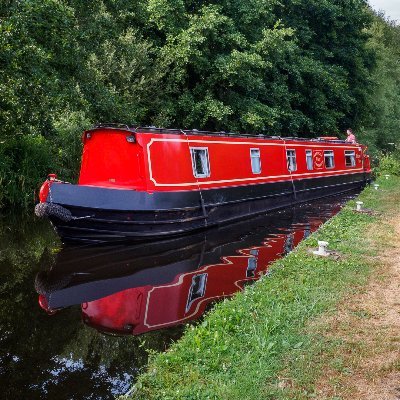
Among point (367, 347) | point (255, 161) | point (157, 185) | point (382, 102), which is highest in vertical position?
point (382, 102)

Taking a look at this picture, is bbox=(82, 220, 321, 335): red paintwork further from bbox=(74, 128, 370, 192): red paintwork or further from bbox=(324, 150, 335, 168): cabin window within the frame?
bbox=(324, 150, 335, 168): cabin window

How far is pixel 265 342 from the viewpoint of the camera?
4.48m

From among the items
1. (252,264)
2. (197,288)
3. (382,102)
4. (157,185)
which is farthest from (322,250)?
(382,102)

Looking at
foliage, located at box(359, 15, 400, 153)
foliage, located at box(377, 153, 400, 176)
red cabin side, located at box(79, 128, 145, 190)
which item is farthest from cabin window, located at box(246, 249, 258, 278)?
foliage, located at box(359, 15, 400, 153)

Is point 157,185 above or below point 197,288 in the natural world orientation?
above

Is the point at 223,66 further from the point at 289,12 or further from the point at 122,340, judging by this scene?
the point at 122,340

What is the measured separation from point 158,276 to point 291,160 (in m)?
9.33

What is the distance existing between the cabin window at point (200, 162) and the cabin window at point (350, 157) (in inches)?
419

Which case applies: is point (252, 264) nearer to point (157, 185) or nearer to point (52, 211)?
point (157, 185)

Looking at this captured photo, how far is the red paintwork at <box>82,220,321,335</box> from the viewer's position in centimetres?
606

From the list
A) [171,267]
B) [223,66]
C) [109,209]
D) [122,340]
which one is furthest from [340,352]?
[223,66]

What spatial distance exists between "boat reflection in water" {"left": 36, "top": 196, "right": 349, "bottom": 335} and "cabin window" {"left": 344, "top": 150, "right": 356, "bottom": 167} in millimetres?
9830

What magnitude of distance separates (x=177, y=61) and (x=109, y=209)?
10.1 meters

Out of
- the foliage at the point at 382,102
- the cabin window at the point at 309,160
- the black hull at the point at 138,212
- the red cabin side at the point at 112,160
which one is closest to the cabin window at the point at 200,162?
the black hull at the point at 138,212
